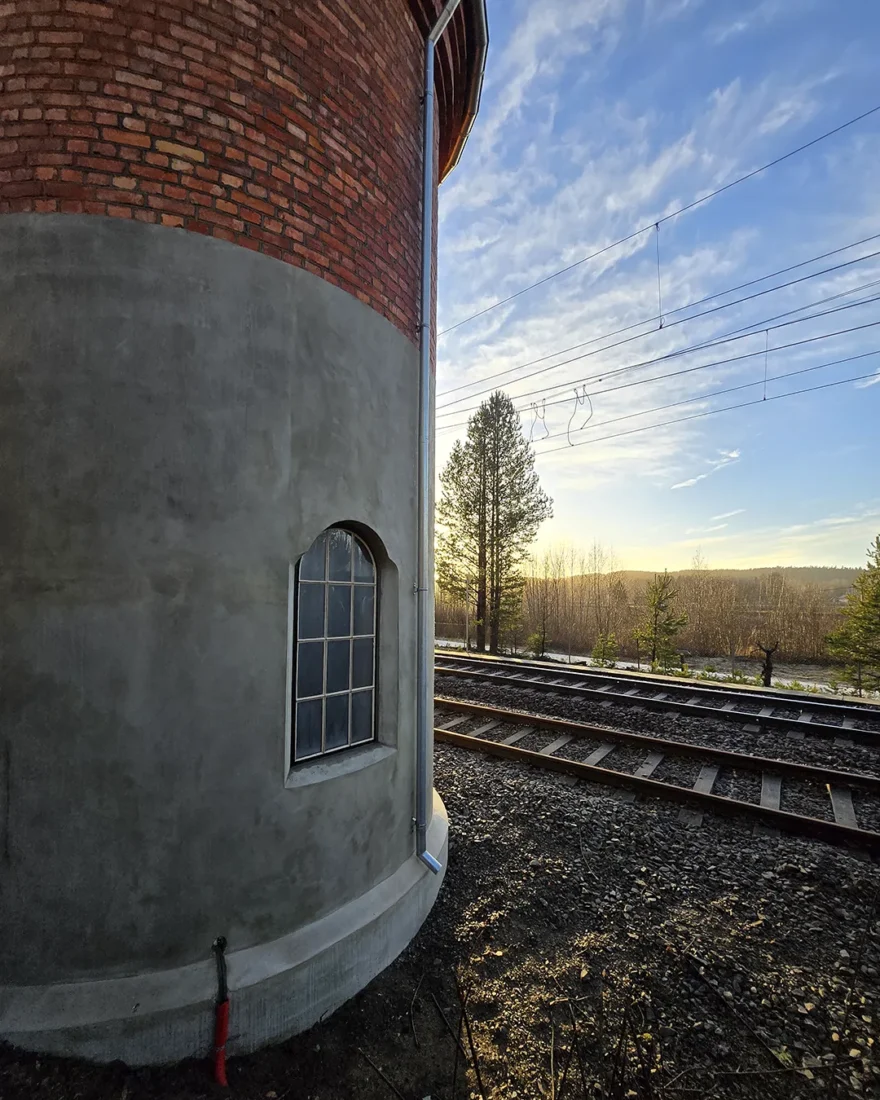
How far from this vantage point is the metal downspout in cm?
430

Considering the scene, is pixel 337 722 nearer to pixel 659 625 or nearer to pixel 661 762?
pixel 661 762

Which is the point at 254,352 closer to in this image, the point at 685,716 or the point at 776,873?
the point at 776,873

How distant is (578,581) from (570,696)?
25.3 m

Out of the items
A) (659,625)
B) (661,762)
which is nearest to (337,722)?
(661,762)

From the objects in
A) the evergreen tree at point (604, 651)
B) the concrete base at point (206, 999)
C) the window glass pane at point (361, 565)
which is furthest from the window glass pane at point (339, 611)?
the evergreen tree at point (604, 651)

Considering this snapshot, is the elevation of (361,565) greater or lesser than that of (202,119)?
lesser

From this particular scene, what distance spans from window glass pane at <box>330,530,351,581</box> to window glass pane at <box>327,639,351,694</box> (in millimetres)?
489

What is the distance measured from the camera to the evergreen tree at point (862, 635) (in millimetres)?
17203

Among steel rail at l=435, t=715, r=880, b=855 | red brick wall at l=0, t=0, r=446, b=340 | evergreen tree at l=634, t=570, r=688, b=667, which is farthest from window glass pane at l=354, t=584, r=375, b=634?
evergreen tree at l=634, t=570, r=688, b=667

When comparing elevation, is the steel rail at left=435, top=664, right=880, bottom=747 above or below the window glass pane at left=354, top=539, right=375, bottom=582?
below

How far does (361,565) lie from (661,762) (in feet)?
18.7

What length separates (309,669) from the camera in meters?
3.60

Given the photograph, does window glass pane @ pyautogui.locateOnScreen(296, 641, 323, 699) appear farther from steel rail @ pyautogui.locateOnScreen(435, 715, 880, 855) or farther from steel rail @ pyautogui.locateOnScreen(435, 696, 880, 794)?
steel rail @ pyautogui.locateOnScreen(435, 696, 880, 794)

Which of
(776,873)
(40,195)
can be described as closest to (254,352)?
(40,195)
